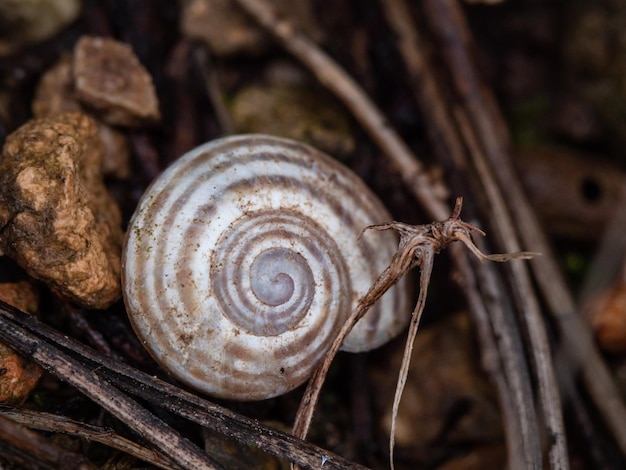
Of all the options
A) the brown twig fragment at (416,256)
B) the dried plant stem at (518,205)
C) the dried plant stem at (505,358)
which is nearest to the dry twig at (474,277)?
the dried plant stem at (505,358)

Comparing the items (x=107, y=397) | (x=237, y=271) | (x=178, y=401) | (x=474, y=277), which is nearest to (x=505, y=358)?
(x=474, y=277)

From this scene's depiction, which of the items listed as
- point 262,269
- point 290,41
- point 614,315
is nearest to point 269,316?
point 262,269

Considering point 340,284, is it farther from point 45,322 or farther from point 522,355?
point 45,322

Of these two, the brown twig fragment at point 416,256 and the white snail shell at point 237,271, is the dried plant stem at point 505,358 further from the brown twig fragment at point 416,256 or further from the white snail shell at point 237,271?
the white snail shell at point 237,271

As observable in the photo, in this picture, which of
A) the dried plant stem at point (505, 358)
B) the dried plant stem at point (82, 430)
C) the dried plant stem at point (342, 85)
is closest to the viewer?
the dried plant stem at point (82, 430)

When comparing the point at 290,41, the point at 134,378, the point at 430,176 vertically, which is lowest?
the point at 134,378

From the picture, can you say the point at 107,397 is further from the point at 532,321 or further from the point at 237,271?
the point at 532,321

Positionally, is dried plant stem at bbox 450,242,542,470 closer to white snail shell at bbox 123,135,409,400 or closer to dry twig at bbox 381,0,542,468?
dry twig at bbox 381,0,542,468
